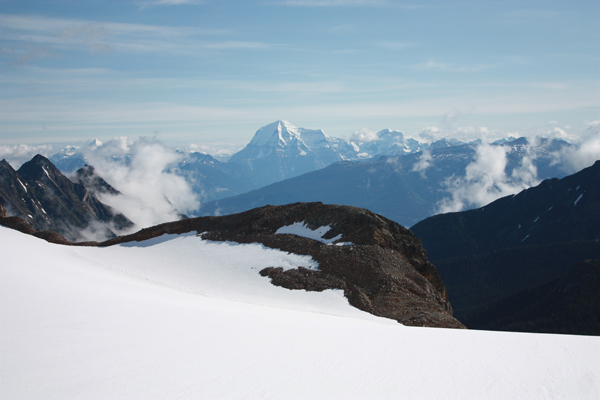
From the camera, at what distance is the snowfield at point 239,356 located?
36.4 feet

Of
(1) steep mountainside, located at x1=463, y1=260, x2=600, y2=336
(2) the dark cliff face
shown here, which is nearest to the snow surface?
(2) the dark cliff face

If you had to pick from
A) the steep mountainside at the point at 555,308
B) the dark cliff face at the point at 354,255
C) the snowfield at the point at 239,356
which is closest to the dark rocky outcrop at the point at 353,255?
the dark cliff face at the point at 354,255

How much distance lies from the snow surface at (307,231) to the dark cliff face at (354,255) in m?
0.53

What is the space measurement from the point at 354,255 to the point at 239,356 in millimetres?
22716

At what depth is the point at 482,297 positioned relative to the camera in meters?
172

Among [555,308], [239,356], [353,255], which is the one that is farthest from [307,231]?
[555,308]

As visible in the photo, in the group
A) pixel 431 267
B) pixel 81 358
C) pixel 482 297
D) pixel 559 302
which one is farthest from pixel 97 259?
pixel 482 297

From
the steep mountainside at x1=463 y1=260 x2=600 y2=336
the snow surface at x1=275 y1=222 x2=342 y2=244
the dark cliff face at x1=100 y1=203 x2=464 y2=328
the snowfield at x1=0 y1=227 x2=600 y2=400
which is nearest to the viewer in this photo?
the snowfield at x1=0 y1=227 x2=600 y2=400

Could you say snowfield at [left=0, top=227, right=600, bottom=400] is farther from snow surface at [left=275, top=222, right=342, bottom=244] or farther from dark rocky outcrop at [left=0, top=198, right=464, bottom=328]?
snow surface at [left=275, top=222, right=342, bottom=244]

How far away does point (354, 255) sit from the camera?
116 ft

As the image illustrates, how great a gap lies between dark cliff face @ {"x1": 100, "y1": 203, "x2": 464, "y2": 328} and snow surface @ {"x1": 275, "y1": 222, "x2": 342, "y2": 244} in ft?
1.75

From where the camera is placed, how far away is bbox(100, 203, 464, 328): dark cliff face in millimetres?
29703

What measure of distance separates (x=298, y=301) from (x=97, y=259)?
2624 cm

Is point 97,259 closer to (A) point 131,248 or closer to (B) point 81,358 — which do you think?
(A) point 131,248
